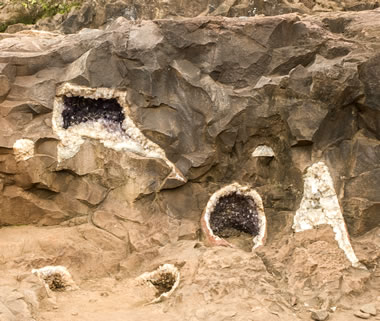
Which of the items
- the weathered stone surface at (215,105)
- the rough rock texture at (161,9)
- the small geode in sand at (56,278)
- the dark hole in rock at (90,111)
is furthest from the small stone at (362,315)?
the rough rock texture at (161,9)

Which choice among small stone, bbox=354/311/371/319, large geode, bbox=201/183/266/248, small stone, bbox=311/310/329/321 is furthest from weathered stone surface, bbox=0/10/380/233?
small stone, bbox=311/310/329/321

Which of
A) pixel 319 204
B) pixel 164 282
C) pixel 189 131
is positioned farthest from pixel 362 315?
pixel 189 131

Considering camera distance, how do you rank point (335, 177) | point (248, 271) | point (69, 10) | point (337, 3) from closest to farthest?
point (248, 271) < point (335, 177) < point (337, 3) < point (69, 10)

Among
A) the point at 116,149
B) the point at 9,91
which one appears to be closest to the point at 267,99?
the point at 116,149

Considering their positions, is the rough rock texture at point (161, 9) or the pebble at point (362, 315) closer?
the pebble at point (362, 315)

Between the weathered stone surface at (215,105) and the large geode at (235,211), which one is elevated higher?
the weathered stone surface at (215,105)

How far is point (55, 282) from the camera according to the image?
5.23 metres

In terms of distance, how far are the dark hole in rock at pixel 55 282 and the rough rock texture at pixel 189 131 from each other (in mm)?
303

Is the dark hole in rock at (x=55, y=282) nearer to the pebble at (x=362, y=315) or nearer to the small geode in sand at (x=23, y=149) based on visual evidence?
the small geode in sand at (x=23, y=149)

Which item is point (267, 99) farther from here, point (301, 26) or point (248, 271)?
point (248, 271)

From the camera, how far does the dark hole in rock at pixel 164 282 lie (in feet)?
16.8

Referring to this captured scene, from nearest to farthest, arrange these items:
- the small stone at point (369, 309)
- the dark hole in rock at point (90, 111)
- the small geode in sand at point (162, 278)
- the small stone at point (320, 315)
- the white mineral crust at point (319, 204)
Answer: the small stone at point (320, 315), the small stone at point (369, 309), the small geode in sand at point (162, 278), the white mineral crust at point (319, 204), the dark hole in rock at point (90, 111)

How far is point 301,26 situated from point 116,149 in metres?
2.80

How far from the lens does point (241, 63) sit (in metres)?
6.09
